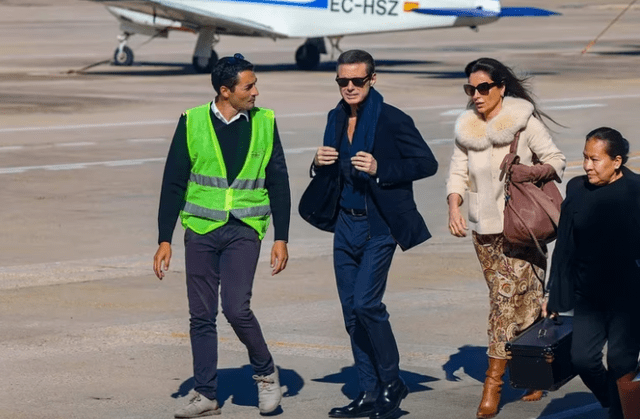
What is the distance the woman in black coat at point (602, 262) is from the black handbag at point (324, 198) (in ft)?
4.49

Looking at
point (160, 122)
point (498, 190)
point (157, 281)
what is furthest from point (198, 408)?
point (160, 122)

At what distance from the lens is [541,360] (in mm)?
6234

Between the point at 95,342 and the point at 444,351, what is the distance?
223 cm

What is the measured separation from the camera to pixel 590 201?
602 centimetres

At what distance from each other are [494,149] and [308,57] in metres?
30.5

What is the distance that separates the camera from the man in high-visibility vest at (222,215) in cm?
688

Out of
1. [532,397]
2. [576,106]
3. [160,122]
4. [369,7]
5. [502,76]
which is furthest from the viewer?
[369,7]

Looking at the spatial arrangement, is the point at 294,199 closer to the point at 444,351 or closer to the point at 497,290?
the point at 444,351

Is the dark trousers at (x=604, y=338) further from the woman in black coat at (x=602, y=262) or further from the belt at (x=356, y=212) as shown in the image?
the belt at (x=356, y=212)

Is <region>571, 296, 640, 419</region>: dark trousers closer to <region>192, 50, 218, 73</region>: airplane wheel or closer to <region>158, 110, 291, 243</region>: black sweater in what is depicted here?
<region>158, 110, 291, 243</region>: black sweater

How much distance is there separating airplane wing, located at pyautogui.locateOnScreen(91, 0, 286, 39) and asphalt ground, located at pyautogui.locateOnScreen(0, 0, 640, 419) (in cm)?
358

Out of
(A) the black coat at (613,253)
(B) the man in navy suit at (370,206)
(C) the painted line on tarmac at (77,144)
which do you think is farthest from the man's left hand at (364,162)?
(C) the painted line on tarmac at (77,144)

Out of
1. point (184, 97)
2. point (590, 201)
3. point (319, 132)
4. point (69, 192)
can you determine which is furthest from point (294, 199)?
point (184, 97)

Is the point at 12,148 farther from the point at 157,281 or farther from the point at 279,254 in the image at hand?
the point at 279,254
